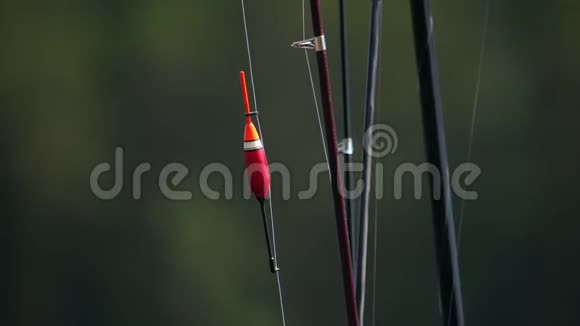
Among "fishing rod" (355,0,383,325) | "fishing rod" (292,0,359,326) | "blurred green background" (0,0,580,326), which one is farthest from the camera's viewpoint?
"blurred green background" (0,0,580,326)

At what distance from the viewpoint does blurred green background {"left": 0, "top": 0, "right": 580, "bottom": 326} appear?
4562 millimetres

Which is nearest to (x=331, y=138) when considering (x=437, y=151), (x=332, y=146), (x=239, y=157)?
(x=332, y=146)

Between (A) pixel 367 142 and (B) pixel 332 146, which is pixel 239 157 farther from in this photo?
(B) pixel 332 146

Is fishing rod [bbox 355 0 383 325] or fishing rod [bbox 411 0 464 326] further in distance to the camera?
fishing rod [bbox 355 0 383 325]

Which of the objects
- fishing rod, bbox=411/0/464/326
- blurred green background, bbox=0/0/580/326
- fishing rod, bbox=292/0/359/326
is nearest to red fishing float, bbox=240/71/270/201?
fishing rod, bbox=292/0/359/326

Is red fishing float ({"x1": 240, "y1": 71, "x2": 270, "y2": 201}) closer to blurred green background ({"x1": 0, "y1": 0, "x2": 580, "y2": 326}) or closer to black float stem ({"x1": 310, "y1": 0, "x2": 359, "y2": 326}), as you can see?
black float stem ({"x1": 310, "y1": 0, "x2": 359, "y2": 326})

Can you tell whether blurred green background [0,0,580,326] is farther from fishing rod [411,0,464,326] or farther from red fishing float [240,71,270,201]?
fishing rod [411,0,464,326]

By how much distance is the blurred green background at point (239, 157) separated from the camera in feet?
15.0

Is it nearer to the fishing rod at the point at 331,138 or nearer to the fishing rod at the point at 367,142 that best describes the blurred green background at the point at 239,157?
the fishing rod at the point at 367,142

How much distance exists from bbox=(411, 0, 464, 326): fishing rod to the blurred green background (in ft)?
8.29

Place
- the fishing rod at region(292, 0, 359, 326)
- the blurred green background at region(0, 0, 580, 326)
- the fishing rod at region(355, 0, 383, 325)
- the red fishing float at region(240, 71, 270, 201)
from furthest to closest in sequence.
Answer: the blurred green background at region(0, 0, 580, 326) → the fishing rod at region(355, 0, 383, 325) → the red fishing float at region(240, 71, 270, 201) → the fishing rod at region(292, 0, 359, 326)

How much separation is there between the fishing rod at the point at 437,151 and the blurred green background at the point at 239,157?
8.29ft

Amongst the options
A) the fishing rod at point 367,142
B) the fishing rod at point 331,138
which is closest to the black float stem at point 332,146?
the fishing rod at point 331,138

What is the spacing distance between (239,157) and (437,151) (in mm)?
2782
